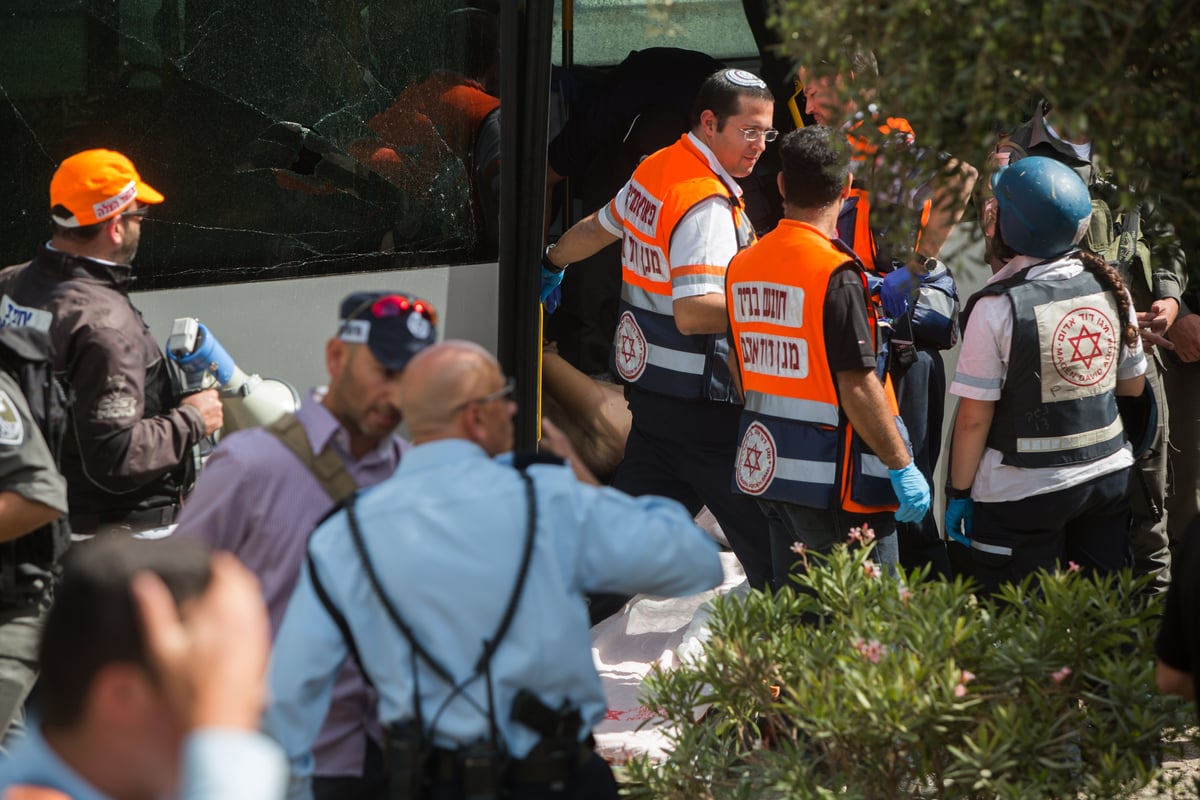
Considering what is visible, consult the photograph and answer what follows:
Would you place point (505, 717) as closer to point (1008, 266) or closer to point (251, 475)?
point (251, 475)

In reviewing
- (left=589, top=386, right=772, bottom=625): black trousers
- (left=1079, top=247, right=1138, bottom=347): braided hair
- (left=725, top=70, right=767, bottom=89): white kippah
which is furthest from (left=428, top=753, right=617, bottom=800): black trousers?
(left=725, top=70, right=767, bottom=89): white kippah

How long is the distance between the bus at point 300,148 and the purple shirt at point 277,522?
1.64 meters

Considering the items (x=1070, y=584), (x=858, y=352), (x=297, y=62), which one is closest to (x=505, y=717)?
(x=1070, y=584)

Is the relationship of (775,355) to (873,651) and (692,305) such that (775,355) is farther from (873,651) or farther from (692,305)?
(873,651)

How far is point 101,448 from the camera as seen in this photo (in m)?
3.59

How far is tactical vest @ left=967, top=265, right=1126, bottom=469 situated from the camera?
13.2 feet

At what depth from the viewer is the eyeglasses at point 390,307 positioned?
2785 millimetres

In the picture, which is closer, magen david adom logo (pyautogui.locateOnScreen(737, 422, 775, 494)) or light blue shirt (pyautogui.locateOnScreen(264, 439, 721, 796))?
light blue shirt (pyautogui.locateOnScreen(264, 439, 721, 796))

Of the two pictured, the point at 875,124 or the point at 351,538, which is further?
the point at 875,124

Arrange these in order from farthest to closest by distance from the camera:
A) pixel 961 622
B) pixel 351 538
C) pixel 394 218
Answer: pixel 394 218 < pixel 961 622 < pixel 351 538

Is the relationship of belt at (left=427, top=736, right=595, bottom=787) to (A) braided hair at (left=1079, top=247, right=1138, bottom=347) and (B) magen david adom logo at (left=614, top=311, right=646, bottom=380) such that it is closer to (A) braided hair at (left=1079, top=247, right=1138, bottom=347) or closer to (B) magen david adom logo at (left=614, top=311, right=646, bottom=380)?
(A) braided hair at (left=1079, top=247, right=1138, bottom=347)

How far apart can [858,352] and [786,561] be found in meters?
0.77

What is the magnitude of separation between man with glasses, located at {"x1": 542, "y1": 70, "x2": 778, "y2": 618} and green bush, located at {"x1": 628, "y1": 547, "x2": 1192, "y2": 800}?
1.31 m

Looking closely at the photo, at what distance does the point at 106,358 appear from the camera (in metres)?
3.57
